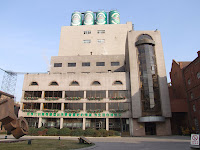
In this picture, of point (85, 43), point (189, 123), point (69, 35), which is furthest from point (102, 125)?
point (69, 35)

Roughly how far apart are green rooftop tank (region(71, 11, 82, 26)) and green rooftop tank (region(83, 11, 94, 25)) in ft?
7.50

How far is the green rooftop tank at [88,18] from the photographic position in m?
65.6

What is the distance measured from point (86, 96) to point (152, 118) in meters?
15.9

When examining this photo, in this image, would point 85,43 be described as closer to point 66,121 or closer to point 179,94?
point 66,121

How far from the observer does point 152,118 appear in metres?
34.5

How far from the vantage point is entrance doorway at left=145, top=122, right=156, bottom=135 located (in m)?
36.9

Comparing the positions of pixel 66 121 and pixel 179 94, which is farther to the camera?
pixel 179 94

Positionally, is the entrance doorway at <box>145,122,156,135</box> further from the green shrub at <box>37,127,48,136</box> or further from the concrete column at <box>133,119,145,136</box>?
the green shrub at <box>37,127,48,136</box>

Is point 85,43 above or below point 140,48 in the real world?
above

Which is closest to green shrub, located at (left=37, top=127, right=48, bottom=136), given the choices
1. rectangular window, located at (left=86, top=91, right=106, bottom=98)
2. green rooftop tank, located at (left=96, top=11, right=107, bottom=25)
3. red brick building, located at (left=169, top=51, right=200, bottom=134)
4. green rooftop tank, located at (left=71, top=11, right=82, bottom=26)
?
rectangular window, located at (left=86, top=91, right=106, bottom=98)

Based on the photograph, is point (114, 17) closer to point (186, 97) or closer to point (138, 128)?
point (186, 97)

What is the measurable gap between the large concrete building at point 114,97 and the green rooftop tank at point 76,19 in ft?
102

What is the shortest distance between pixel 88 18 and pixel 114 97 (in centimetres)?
3956

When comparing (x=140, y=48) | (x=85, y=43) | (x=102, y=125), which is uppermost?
(x=85, y=43)
